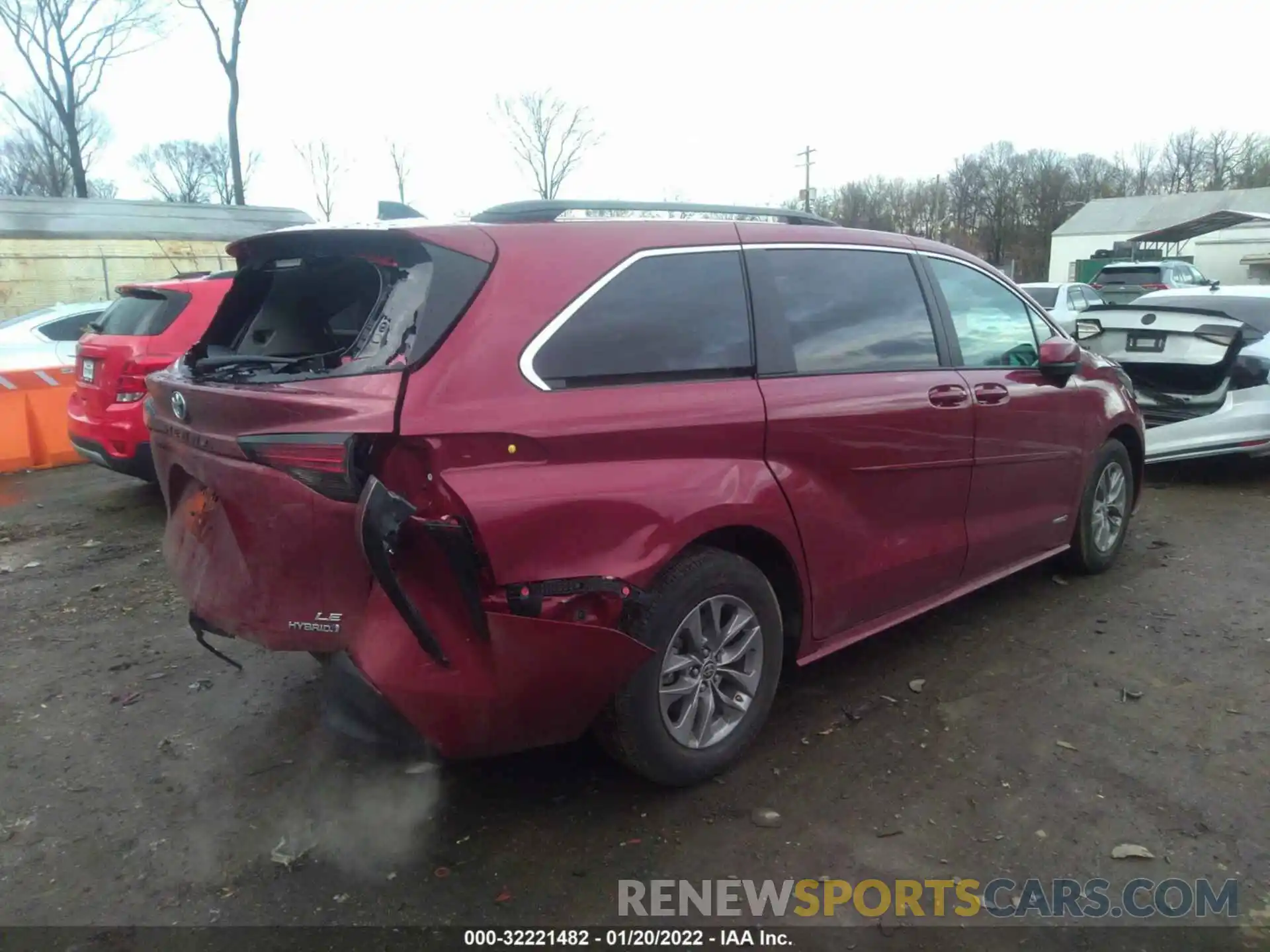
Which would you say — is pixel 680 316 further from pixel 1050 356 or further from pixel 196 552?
pixel 1050 356

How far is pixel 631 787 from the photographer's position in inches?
126

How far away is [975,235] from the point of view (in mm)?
65875

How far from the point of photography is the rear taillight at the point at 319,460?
2506 mm

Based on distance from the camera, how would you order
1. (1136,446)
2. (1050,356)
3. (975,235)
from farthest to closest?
1. (975,235)
2. (1136,446)
3. (1050,356)

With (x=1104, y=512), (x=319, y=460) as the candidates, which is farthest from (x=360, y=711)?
(x=1104, y=512)

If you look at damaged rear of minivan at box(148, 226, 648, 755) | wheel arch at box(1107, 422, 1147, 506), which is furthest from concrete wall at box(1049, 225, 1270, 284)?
damaged rear of minivan at box(148, 226, 648, 755)

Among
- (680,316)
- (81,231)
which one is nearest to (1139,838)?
(680,316)

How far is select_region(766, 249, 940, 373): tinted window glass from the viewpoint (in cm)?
345

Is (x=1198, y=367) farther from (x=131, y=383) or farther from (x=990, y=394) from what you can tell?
(x=131, y=383)

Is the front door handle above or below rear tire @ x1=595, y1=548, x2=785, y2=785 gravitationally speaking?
above

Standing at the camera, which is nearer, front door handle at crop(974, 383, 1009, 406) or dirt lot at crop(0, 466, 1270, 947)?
dirt lot at crop(0, 466, 1270, 947)

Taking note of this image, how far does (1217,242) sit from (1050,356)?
180 feet

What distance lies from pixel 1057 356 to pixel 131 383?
603 centimetres

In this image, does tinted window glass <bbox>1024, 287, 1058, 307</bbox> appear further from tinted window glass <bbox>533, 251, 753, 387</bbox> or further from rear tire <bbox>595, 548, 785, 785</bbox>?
rear tire <bbox>595, 548, 785, 785</bbox>
